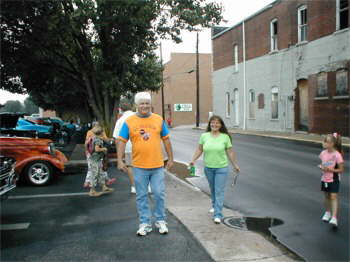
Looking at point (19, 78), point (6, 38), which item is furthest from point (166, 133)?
point (19, 78)

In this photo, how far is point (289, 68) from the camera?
24.6m

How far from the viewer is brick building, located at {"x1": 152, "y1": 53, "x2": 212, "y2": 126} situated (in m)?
48.8

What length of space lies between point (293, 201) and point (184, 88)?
43337mm

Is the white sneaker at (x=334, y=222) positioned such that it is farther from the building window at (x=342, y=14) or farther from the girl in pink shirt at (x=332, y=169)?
the building window at (x=342, y=14)

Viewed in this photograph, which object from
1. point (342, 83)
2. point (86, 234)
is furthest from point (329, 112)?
point (86, 234)

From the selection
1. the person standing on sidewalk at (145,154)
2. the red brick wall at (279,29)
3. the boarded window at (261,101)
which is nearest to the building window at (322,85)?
the red brick wall at (279,29)

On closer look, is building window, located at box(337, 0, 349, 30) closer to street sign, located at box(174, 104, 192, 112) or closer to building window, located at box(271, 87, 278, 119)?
building window, located at box(271, 87, 278, 119)

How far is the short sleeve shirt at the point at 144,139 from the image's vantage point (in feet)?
15.7

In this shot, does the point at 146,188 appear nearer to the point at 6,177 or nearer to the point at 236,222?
the point at 236,222

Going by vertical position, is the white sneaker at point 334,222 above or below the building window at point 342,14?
below

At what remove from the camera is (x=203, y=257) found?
4.06m

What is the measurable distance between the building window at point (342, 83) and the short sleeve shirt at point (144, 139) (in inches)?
664

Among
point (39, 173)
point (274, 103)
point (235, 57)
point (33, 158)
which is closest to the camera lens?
point (33, 158)

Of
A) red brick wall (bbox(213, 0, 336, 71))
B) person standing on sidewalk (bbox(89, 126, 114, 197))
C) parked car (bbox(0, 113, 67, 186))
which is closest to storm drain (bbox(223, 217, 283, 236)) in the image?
person standing on sidewalk (bbox(89, 126, 114, 197))
